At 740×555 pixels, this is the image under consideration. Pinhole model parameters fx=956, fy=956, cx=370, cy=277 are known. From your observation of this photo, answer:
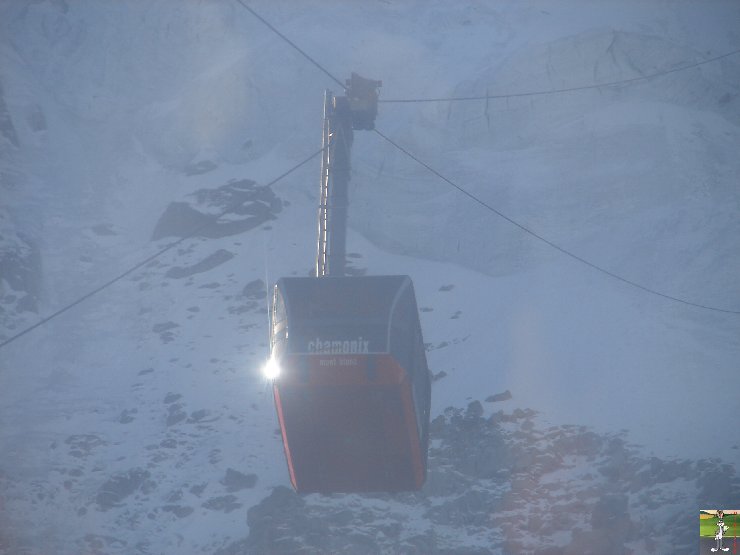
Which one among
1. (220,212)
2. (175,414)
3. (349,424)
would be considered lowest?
(349,424)

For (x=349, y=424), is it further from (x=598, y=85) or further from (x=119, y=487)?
(x=598, y=85)

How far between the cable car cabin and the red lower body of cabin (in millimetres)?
13

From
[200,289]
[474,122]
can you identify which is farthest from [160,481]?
[474,122]

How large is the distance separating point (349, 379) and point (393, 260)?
22.9 metres

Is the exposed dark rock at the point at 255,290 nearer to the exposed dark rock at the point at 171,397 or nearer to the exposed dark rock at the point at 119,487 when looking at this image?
the exposed dark rock at the point at 171,397

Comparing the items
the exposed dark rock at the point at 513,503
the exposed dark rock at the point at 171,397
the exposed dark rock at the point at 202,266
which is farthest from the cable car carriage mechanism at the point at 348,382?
the exposed dark rock at the point at 202,266

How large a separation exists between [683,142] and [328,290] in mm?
26689

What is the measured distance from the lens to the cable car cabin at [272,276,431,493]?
41.0 feet

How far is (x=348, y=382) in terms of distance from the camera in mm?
12516

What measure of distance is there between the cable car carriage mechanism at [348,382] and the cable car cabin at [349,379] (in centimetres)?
1

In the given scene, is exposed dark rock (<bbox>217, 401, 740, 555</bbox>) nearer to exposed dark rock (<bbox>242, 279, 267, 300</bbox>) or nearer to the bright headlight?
exposed dark rock (<bbox>242, 279, 267, 300</bbox>)

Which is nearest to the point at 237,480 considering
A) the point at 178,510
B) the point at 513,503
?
the point at 178,510

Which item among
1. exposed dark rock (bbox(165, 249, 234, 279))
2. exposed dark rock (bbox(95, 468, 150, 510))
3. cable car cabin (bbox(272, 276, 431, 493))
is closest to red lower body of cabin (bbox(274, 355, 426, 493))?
cable car cabin (bbox(272, 276, 431, 493))

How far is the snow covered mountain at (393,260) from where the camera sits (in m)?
24.5
